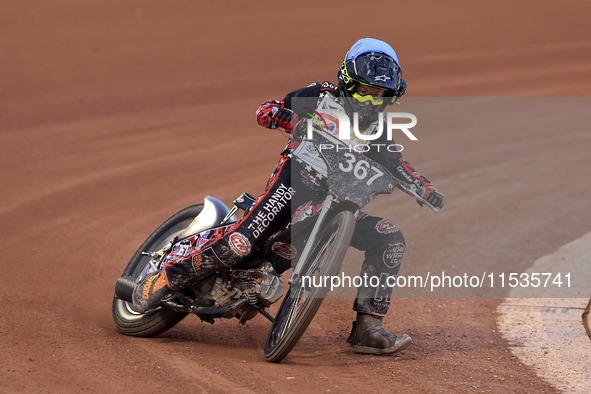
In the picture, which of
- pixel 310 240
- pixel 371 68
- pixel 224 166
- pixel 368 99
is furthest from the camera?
pixel 224 166

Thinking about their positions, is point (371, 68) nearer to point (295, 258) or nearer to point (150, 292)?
Result: point (295, 258)

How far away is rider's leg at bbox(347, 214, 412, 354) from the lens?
5902 mm

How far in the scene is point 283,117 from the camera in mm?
5438

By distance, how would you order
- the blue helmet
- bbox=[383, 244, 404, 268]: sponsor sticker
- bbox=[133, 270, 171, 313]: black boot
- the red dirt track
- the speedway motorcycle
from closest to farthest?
the speedway motorcycle < the blue helmet < the red dirt track < bbox=[383, 244, 404, 268]: sponsor sticker < bbox=[133, 270, 171, 313]: black boot

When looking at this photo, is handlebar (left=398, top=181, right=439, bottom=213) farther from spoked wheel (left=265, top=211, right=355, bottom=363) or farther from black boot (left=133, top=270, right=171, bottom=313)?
black boot (left=133, top=270, right=171, bottom=313)

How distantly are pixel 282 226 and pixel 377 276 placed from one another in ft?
2.49

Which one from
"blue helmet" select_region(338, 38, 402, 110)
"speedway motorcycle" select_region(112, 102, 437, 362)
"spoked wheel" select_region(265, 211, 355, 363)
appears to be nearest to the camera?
"spoked wheel" select_region(265, 211, 355, 363)

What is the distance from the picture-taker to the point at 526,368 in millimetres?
5965

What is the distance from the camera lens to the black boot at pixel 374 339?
19.5 feet

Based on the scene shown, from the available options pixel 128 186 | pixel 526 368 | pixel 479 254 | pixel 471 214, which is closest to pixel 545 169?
pixel 471 214

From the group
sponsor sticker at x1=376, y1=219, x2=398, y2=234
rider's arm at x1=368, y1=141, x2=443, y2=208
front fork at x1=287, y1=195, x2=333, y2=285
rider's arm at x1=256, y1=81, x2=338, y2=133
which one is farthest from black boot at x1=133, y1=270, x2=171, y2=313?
rider's arm at x1=368, y1=141, x2=443, y2=208

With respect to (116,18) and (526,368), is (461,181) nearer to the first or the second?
(526,368)

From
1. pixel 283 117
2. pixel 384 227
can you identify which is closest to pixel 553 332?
pixel 384 227

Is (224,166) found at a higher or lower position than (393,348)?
higher
